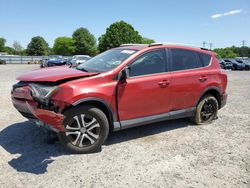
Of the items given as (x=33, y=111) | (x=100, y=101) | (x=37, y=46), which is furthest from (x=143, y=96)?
(x=37, y=46)

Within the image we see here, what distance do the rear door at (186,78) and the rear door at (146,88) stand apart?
8.0 inches

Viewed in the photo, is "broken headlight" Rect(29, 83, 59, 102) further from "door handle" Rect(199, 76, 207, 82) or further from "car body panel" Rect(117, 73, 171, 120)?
"door handle" Rect(199, 76, 207, 82)

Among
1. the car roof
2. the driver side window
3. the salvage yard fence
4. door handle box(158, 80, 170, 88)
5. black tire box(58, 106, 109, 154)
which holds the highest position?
the salvage yard fence

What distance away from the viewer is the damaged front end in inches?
156

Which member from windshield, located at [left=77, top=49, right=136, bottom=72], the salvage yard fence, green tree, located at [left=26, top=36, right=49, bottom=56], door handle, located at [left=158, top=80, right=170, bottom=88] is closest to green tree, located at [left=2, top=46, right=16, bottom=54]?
green tree, located at [left=26, top=36, right=49, bottom=56]

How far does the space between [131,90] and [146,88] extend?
321 mm

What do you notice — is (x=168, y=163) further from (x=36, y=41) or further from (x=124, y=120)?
(x=36, y=41)

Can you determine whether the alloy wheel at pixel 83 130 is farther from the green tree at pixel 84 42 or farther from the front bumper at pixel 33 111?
the green tree at pixel 84 42

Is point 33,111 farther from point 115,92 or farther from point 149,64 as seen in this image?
point 149,64

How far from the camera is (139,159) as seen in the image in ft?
14.0

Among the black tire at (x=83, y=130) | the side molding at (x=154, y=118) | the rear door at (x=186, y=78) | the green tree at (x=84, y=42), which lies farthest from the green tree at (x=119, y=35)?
the black tire at (x=83, y=130)

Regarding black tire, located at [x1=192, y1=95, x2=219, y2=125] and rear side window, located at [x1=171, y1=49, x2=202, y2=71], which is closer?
rear side window, located at [x1=171, y1=49, x2=202, y2=71]

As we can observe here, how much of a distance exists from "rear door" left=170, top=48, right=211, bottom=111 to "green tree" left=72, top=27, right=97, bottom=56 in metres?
87.9

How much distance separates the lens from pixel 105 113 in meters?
4.69
